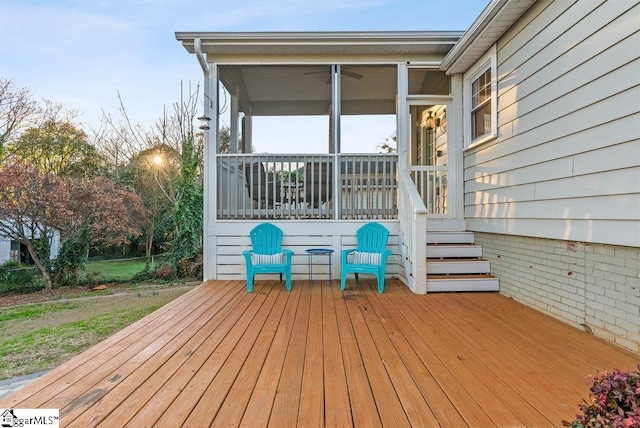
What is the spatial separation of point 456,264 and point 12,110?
1355 centimetres

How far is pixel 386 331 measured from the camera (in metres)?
2.71

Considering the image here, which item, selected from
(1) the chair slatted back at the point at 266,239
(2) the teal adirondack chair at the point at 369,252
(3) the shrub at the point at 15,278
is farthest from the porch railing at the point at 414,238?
(3) the shrub at the point at 15,278

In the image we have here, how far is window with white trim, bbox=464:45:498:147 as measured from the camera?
4.17 metres

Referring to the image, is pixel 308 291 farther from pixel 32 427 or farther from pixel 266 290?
pixel 32 427

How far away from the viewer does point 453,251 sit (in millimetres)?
4527

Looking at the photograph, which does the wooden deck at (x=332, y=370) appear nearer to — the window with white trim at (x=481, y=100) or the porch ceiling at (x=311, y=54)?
the window with white trim at (x=481, y=100)

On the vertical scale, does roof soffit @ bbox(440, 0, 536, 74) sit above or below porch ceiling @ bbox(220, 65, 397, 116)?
below

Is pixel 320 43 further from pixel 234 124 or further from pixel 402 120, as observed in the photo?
pixel 234 124

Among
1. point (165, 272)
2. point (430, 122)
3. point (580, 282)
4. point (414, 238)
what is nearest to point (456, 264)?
point (414, 238)

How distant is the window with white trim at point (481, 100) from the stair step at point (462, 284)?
185cm

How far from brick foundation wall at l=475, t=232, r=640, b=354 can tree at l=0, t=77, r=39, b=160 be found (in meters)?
13.8

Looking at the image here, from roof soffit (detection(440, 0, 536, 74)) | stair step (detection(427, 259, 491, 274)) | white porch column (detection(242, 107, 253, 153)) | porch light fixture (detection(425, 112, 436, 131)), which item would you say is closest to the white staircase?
stair step (detection(427, 259, 491, 274))

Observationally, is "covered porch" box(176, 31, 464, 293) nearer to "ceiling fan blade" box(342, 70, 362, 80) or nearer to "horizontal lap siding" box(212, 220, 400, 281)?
"horizontal lap siding" box(212, 220, 400, 281)

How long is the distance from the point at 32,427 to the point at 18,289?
8157mm
